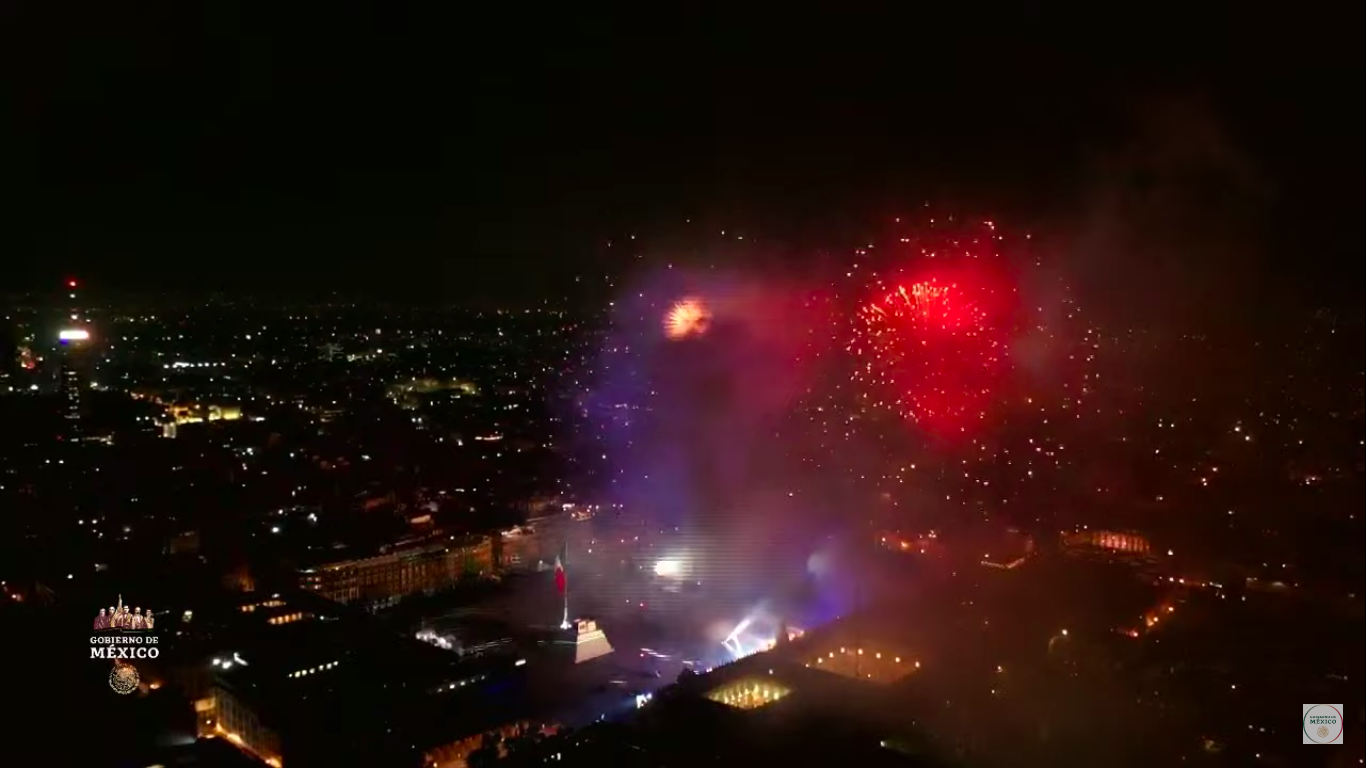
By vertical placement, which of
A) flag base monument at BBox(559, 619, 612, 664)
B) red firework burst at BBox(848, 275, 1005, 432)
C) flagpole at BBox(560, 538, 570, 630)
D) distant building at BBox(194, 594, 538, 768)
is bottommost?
distant building at BBox(194, 594, 538, 768)

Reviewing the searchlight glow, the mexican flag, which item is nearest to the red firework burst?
the searchlight glow

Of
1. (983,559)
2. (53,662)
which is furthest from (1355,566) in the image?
(53,662)

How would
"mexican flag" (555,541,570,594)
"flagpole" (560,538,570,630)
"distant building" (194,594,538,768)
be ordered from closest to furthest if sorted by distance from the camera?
1. "distant building" (194,594,538,768)
2. "flagpole" (560,538,570,630)
3. "mexican flag" (555,541,570,594)

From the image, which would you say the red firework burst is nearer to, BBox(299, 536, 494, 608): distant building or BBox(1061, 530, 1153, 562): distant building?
BBox(1061, 530, 1153, 562): distant building

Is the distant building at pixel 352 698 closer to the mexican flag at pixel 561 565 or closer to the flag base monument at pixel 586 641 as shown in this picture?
the flag base monument at pixel 586 641

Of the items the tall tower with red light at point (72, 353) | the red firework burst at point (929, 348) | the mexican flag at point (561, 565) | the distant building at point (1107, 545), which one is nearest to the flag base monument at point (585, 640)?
the mexican flag at point (561, 565)

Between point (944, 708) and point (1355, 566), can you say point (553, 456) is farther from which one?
point (1355, 566)

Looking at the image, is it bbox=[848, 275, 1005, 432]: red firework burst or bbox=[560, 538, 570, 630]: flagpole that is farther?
bbox=[560, 538, 570, 630]: flagpole
